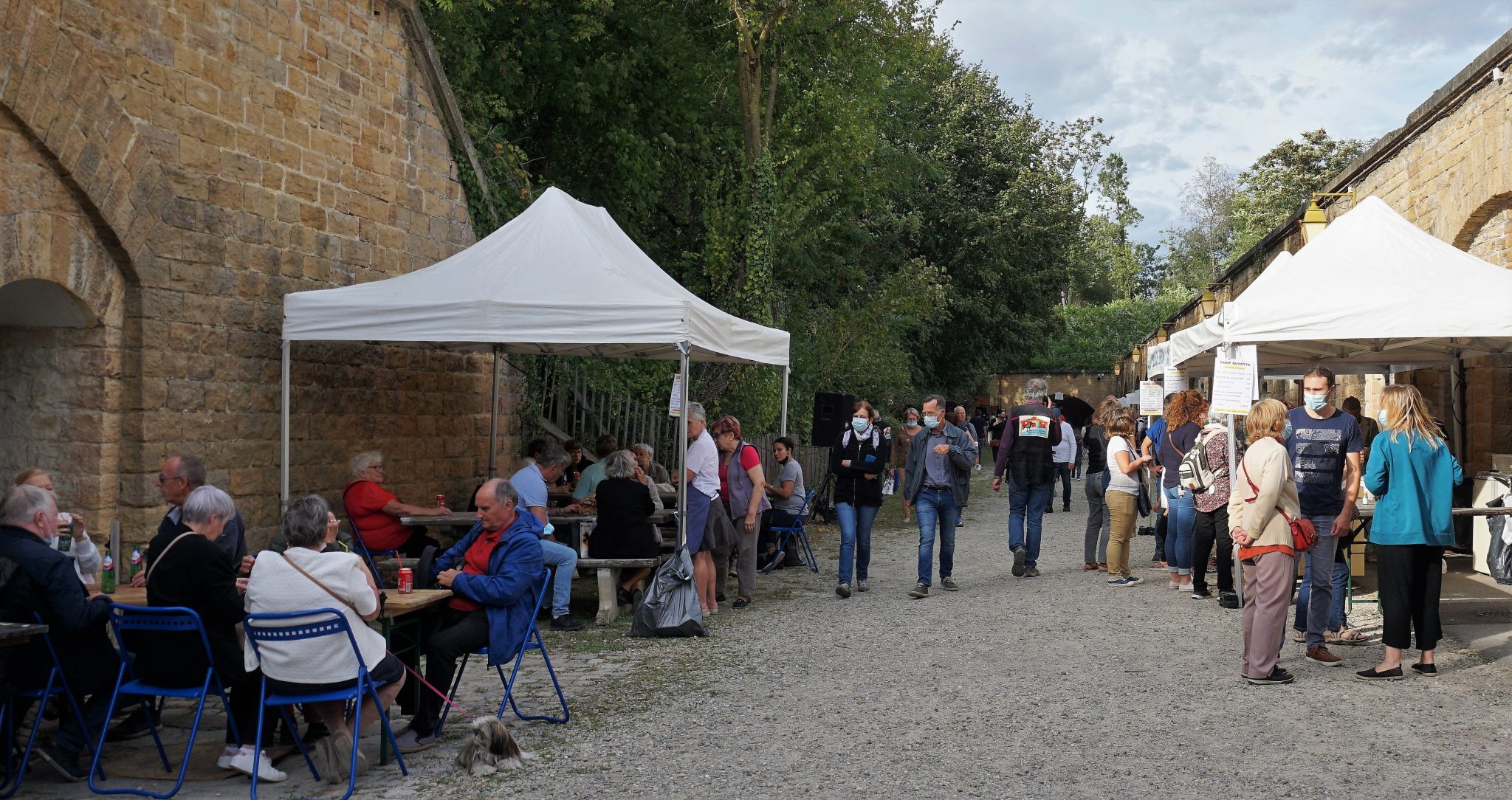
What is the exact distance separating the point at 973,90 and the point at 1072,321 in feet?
82.4

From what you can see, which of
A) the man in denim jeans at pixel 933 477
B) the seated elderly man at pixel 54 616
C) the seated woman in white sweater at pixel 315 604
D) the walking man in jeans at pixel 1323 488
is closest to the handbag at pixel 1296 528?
the walking man in jeans at pixel 1323 488

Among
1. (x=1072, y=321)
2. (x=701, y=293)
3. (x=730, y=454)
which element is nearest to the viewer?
(x=730, y=454)

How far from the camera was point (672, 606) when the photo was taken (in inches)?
322

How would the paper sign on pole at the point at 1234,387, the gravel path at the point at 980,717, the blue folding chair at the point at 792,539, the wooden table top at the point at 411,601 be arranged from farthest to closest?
the blue folding chair at the point at 792,539
the paper sign on pole at the point at 1234,387
the wooden table top at the point at 411,601
the gravel path at the point at 980,717

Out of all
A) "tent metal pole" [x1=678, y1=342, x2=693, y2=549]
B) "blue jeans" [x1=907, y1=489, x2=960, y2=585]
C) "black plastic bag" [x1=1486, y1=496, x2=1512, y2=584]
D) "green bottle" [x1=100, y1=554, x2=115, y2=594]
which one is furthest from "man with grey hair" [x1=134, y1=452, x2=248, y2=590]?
"black plastic bag" [x1=1486, y1=496, x2=1512, y2=584]

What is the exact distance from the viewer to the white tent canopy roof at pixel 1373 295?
793cm

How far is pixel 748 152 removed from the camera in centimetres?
1562

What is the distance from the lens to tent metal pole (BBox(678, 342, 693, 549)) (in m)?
8.26

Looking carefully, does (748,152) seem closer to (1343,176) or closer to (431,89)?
(431,89)

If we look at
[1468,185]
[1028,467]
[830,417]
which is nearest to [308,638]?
[1028,467]

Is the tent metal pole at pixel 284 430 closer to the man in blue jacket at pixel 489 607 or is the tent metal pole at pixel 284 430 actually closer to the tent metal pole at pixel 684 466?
the tent metal pole at pixel 684 466

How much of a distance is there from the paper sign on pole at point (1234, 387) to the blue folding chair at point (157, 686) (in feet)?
21.4

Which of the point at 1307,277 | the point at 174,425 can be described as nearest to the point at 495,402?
the point at 174,425

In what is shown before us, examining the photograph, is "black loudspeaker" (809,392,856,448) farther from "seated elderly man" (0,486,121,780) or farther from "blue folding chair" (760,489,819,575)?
"seated elderly man" (0,486,121,780)
